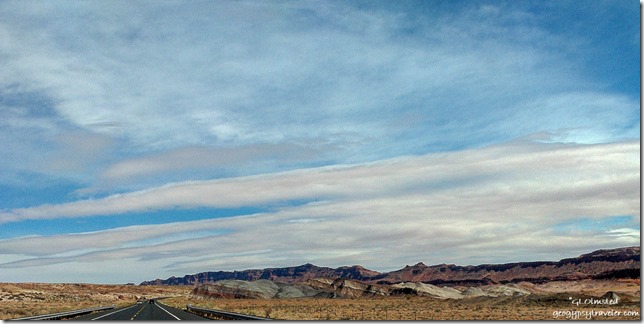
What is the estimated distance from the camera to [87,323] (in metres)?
39.5

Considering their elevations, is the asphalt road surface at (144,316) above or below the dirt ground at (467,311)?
above

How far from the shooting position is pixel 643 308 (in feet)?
72.2

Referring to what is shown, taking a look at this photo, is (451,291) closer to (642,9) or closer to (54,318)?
(54,318)

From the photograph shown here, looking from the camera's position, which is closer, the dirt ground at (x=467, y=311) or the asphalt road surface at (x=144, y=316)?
the asphalt road surface at (x=144, y=316)

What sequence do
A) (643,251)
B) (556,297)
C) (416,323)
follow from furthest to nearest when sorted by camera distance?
(556,297) → (416,323) → (643,251)

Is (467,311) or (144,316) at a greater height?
(144,316)

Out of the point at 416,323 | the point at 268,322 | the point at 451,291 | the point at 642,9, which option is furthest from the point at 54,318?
the point at 451,291

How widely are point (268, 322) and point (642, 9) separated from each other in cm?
2361

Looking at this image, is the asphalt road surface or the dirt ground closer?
the asphalt road surface

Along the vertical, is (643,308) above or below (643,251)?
below

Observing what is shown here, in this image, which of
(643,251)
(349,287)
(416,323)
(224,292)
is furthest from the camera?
(349,287)

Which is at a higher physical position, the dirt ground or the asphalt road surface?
the asphalt road surface

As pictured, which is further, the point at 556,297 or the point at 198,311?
the point at 556,297

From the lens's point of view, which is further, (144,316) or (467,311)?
(467,311)
